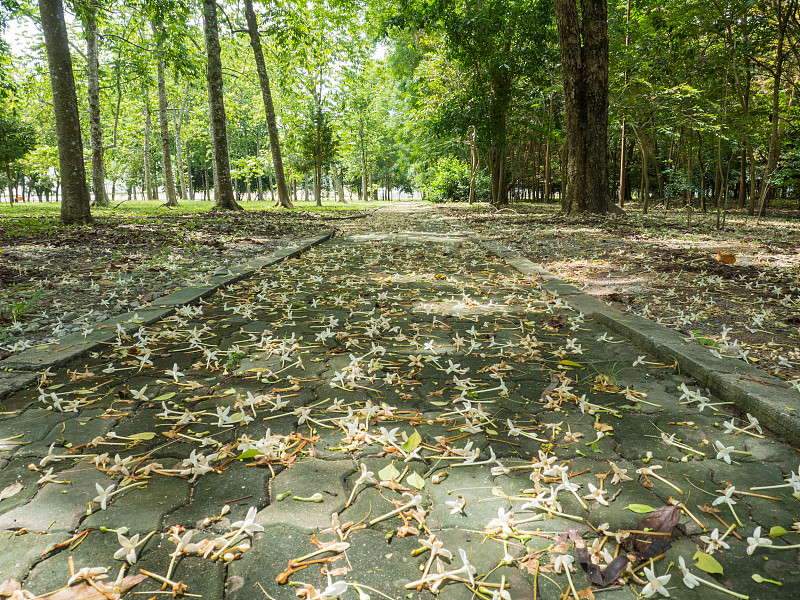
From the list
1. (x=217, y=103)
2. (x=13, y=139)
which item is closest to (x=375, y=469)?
(x=217, y=103)

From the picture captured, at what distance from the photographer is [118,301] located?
4320 millimetres

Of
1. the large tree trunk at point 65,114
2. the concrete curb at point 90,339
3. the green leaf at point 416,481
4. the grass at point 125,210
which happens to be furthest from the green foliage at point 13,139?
the green leaf at point 416,481

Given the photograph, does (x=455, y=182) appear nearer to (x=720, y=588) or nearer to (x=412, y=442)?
(x=412, y=442)

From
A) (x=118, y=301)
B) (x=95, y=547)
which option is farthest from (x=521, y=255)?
(x=95, y=547)

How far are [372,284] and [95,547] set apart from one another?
14.2ft

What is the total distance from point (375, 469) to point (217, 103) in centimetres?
1580

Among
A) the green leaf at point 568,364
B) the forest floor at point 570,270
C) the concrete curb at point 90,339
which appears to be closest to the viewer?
the concrete curb at point 90,339

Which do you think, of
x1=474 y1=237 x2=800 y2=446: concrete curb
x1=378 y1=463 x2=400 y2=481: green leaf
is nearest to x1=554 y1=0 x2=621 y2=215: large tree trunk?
x1=474 y1=237 x2=800 y2=446: concrete curb

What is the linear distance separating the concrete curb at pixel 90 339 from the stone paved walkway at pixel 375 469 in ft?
0.30

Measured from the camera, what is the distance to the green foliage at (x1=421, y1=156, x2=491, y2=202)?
3228 centimetres

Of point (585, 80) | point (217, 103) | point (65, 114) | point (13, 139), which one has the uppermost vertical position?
point (13, 139)

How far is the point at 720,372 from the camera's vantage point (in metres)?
2.56

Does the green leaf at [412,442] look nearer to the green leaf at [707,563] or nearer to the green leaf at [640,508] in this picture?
the green leaf at [640,508]

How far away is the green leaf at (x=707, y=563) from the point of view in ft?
4.47
